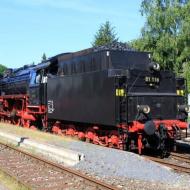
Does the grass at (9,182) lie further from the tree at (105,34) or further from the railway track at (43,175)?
the tree at (105,34)

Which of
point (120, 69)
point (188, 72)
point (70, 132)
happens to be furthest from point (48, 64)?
point (188, 72)

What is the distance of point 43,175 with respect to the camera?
34.7 ft

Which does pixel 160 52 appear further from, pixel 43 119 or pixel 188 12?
pixel 43 119

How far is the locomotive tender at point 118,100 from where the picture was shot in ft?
43.0

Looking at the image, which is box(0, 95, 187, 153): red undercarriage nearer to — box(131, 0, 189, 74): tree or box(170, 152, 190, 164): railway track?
box(170, 152, 190, 164): railway track

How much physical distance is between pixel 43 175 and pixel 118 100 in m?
3.54

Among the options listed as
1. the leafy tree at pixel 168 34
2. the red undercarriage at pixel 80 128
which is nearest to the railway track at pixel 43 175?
the red undercarriage at pixel 80 128

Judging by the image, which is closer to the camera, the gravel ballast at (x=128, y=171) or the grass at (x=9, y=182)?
the grass at (x=9, y=182)

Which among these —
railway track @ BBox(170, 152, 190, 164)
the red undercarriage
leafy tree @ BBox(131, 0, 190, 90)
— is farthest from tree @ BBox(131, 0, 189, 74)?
railway track @ BBox(170, 152, 190, 164)

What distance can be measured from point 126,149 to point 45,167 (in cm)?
301

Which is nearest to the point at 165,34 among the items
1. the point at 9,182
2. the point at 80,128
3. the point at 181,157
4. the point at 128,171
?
the point at 80,128

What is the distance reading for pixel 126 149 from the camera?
13688 millimetres

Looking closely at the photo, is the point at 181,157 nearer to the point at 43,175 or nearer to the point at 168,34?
the point at 43,175

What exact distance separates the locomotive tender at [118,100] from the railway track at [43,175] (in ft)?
8.28
